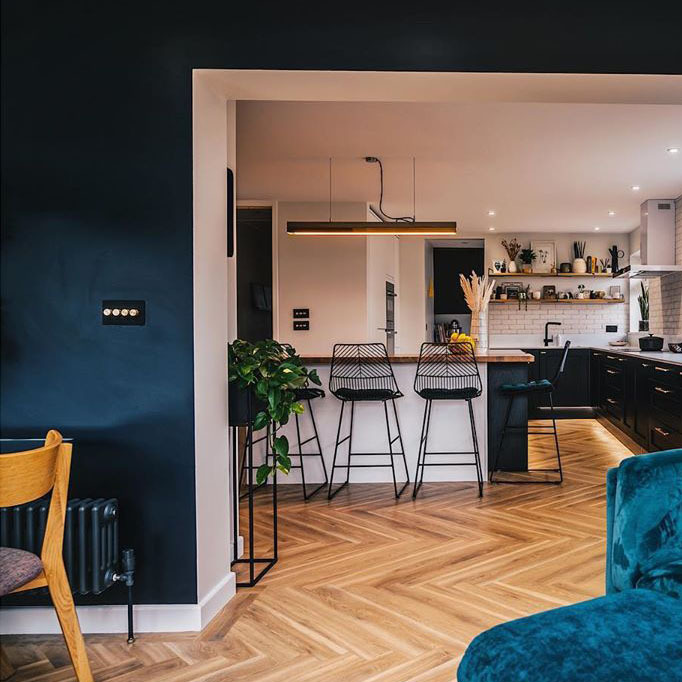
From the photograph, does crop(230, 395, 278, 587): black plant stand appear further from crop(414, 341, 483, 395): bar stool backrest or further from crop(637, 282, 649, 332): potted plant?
crop(637, 282, 649, 332): potted plant

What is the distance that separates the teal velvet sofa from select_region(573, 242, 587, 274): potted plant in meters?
8.04

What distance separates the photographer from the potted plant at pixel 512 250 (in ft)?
31.2

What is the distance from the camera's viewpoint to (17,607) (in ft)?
8.16

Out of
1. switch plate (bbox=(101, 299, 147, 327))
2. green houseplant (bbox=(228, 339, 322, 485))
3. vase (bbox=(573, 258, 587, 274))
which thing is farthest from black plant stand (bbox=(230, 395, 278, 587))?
vase (bbox=(573, 258, 587, 274))

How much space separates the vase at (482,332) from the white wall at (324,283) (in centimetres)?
181

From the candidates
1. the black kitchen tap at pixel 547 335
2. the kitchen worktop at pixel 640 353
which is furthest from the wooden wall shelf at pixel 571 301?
the kitchen worktop at pixel 640 353

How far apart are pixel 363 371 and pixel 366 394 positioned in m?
0.34

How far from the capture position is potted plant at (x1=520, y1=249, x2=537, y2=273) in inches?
373

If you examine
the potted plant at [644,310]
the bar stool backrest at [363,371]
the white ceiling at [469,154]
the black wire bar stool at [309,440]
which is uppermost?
the white ceiling at [469,154]

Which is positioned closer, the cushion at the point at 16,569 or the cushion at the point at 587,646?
the cushion at the point at 587,646

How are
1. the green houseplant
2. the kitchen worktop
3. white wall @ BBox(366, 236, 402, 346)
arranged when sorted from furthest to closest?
white wall @ BBox(366, 236, 402, 346) < the kitchen worktop < the green houseplant

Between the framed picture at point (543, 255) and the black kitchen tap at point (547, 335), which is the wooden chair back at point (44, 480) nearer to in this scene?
the black kitchen tap at point (547, 335)

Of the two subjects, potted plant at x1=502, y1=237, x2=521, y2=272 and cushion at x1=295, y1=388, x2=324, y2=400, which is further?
potted plant at x1=502, y1=237, x2=521, y2=272

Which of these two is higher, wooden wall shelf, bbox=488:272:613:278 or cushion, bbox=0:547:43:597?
wooden wall shelf, bbox=488:272:613:278
